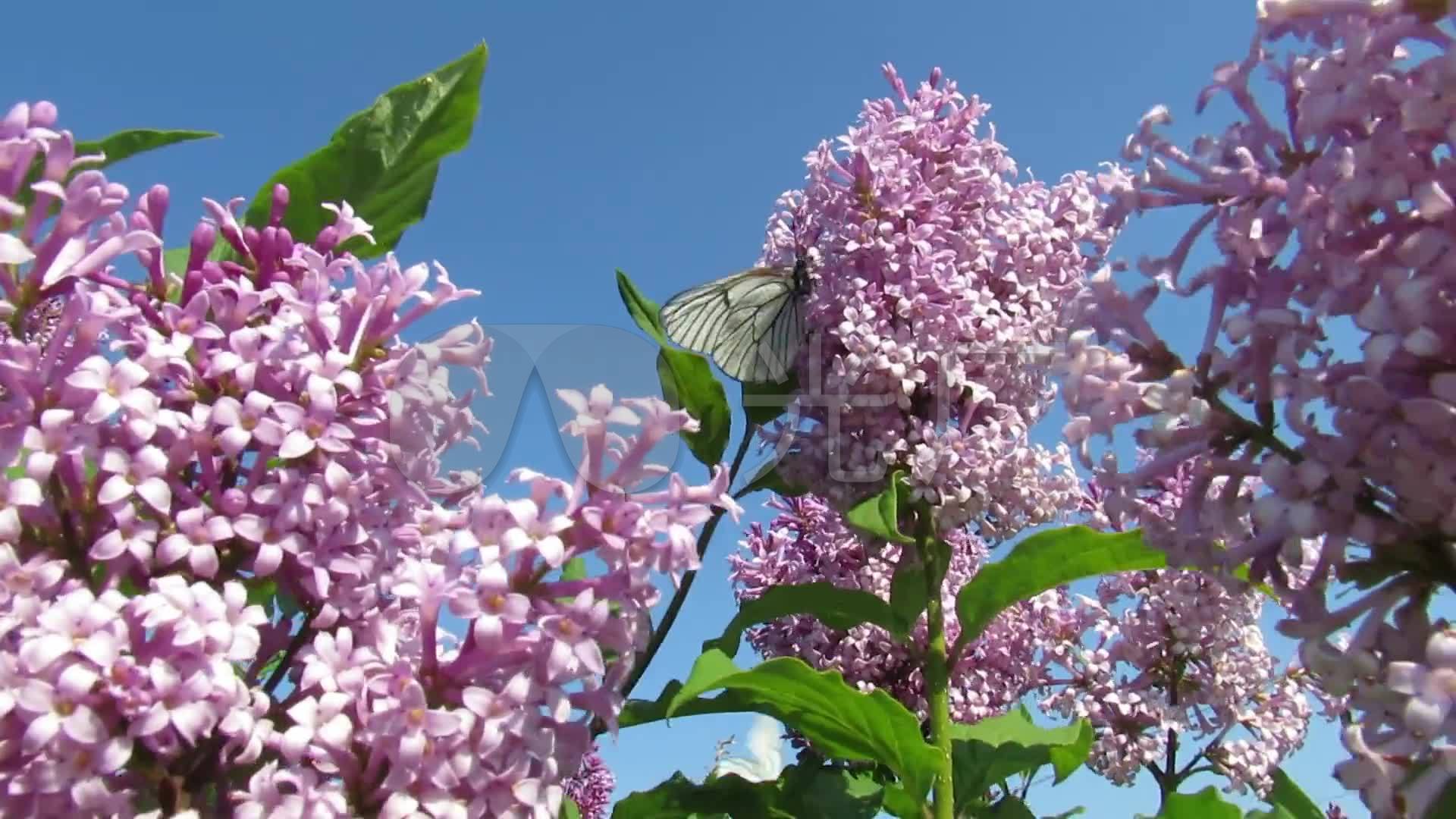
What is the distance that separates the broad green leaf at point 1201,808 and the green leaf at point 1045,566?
496 millimetres

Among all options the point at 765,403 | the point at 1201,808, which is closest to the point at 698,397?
the point at 765,403

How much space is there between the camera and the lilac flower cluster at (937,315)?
3.07m

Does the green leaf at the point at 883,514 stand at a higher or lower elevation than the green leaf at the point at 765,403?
lower

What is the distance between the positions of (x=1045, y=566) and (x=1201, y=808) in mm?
718

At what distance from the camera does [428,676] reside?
5.27ft

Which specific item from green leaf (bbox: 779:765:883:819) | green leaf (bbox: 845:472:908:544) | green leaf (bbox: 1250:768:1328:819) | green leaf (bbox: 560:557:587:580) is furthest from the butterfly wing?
green leaf (bbox: 1250:768:1328:819)

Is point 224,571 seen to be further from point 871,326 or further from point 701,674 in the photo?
point 871,326

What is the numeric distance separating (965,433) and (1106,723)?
6.04ft

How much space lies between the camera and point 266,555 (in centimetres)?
156

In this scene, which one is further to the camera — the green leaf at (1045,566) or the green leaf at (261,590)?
the green leaf at (1045,566)

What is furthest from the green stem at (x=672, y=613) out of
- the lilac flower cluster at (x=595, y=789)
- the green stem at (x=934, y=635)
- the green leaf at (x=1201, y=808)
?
the lilac flower cluster at (x=595, y=789)

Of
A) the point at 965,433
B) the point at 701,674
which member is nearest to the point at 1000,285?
the point at 965,433

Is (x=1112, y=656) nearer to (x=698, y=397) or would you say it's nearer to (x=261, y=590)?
(x=698, y=397)

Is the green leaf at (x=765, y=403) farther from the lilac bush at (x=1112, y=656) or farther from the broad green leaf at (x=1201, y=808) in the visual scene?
the broad green leaf at (x=1201, y=808)
